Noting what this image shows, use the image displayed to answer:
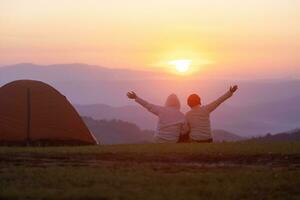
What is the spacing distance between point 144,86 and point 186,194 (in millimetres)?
130071

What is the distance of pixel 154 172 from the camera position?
14.3m

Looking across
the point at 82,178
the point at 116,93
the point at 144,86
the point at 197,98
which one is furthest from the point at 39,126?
the point at 116,93

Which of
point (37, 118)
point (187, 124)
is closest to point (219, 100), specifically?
point (187, 124)

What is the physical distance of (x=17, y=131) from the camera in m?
25.5

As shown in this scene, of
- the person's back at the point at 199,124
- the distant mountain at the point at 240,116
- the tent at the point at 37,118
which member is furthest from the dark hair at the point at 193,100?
the distant mountain at the point at 240,116

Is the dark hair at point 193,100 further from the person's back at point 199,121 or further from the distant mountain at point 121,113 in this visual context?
the distant mountain at point 121,113

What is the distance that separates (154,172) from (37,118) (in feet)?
40.5

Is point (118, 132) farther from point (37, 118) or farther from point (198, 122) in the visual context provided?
point (198, 122)

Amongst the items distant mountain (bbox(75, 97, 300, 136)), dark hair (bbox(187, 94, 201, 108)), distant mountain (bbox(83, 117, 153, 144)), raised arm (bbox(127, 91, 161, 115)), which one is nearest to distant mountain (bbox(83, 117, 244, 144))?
distant mountain (bbox(83, 117, 153, 144))

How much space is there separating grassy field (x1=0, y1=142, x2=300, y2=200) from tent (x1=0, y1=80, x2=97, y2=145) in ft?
21.8

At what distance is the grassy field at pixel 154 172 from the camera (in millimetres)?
12109

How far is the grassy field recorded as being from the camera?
12.1 m

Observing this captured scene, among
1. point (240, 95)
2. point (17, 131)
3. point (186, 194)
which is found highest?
point (240, 95)

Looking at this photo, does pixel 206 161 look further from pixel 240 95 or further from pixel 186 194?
pixel 240 95
